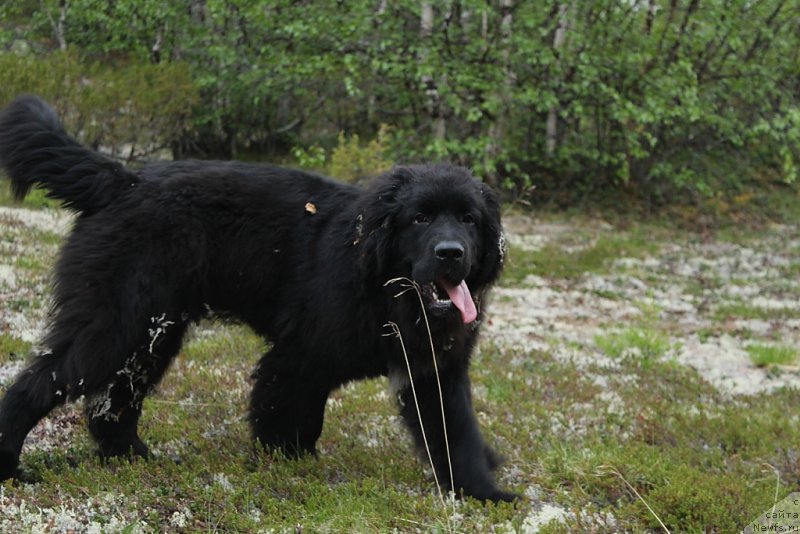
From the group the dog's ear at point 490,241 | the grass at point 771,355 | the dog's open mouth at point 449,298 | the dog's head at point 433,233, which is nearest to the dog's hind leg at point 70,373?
the dog's head at point 433,233

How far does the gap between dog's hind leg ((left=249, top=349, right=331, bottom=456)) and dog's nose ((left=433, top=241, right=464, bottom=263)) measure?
109cm

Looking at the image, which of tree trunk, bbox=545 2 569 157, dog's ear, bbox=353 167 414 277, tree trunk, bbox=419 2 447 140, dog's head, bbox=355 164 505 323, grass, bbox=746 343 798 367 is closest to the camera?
dog's head, bbox=355 164 505 323

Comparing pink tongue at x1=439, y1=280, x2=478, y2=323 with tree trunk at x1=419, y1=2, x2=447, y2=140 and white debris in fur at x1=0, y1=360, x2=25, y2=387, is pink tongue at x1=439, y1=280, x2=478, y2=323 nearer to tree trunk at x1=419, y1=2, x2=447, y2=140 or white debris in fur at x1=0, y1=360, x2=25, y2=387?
white debris in fur at x1=0, y1=360, x2=25, y2=387

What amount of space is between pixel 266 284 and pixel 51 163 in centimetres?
128

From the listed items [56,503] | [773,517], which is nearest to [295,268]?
[56,503]

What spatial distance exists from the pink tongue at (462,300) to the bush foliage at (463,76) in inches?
417

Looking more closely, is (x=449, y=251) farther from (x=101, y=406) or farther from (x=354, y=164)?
(x=354, y=164)

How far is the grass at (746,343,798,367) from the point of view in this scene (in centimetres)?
833

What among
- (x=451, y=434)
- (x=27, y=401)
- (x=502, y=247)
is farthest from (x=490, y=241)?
(x=27, y=401)

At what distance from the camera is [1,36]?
1620 centimetres

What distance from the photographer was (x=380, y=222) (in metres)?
4.02

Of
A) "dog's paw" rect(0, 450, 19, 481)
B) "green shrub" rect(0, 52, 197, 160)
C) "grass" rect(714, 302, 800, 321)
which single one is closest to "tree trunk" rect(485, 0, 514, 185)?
"grass" rect(714, 302, 800, 321)

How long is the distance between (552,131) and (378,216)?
51.8ft

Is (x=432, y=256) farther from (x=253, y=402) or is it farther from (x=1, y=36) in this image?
(x=1, y=36)
